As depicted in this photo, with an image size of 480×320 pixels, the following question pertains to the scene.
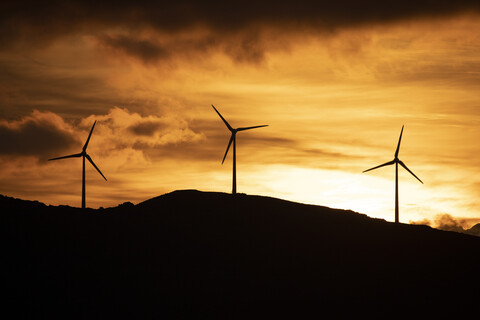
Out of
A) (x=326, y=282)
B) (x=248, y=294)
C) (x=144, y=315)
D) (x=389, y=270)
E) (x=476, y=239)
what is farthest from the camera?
(x=476, y=239)

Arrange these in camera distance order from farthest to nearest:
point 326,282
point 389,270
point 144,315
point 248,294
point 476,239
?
point 476,239 < point 389,270 < point 326,282 < point 248,294 < point 144,315

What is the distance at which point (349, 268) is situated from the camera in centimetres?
10481

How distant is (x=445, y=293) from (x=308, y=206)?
42766 millimetres

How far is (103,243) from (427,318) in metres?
49.6

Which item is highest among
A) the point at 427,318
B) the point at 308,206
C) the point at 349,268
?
the point at 308,206

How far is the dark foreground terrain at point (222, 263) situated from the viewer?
88.3m

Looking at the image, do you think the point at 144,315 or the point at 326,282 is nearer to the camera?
the point at 144,315

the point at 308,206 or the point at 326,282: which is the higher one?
the point at 308,206

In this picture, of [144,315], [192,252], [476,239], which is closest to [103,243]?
[192,252]

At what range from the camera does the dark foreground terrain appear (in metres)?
88.3

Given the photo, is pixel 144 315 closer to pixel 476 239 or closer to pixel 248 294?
pixel 248 294

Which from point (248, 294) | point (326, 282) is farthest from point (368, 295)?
point (248, 294)

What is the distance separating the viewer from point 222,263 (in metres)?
102

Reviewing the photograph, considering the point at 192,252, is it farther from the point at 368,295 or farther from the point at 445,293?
the point at 445,293
